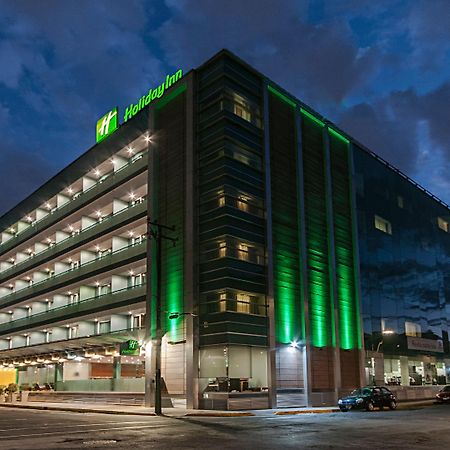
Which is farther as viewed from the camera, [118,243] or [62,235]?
[62,235]

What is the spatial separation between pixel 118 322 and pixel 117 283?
373 centimetres

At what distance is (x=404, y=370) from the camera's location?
57531 mm

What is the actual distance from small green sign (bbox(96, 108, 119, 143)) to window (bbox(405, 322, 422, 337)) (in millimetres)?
36119

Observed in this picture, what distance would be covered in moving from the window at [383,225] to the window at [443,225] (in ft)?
49.9

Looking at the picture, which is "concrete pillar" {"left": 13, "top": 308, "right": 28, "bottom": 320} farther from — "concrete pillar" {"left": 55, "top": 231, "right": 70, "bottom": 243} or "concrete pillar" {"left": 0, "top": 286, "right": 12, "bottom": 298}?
"concrete pillar" {"left": 55, "top": 231, "right": 70, "bottom": 243}

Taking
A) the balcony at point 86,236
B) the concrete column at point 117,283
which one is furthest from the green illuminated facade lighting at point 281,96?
the concrete column at point 117,283

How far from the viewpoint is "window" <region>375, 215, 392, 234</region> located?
5729cm

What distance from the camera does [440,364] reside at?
6425cm

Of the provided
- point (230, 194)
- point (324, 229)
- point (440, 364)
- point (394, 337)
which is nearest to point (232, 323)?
point (230, 194)

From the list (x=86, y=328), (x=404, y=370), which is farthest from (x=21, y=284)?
(x=404, y=370)

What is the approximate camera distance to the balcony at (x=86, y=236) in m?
50.5

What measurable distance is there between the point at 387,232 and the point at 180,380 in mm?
28861

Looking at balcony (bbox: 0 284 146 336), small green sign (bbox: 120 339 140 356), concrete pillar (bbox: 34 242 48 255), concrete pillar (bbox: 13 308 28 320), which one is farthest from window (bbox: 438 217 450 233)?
concrete pillar (bbox: 13 308 28 320)

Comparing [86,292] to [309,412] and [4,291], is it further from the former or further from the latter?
[309,412]
